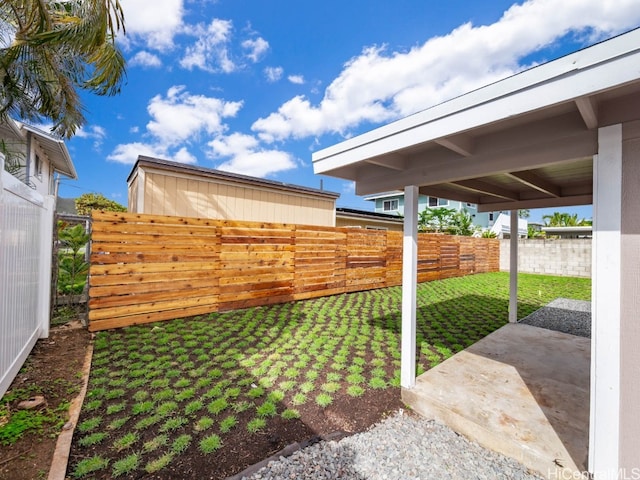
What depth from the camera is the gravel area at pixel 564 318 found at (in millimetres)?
5595

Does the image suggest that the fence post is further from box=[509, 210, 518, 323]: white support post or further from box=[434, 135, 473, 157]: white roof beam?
box=[509, 210, 518, 323]: white support post

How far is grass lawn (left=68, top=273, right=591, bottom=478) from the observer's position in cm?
221

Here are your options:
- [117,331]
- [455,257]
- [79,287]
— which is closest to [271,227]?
[117,331]

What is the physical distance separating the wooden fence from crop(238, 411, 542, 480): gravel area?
4.55 m

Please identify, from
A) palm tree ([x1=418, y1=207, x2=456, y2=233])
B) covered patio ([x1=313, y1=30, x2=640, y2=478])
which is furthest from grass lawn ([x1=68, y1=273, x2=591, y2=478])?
palm tree ([x1=418, y1=207, x2=456, y2=233])

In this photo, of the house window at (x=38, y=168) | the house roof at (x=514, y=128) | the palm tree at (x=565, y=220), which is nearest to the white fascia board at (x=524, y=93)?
the house roof at (x=514, y=128)

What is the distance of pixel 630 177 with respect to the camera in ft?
5.82

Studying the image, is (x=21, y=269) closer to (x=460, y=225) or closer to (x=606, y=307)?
(x=606, y=307)

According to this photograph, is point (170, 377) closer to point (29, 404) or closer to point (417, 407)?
point (29, 404)

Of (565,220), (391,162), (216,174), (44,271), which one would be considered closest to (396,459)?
(391,162)

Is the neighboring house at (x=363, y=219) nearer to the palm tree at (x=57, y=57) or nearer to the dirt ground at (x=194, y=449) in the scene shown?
the palm tree at (x=57, y=57)

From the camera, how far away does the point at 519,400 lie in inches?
114

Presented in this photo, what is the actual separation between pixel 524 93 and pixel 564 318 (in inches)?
273

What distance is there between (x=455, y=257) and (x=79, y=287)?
1377cm
